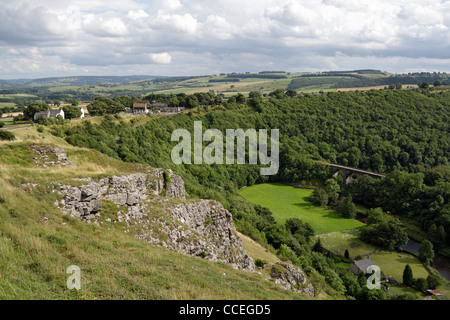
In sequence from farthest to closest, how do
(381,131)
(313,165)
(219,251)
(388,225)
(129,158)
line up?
(381,131) < (313,165) < (388,225) < (129,158) < (219,251)

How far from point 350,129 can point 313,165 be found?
3352 centimetres

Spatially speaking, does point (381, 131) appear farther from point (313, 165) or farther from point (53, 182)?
point (53, 182)

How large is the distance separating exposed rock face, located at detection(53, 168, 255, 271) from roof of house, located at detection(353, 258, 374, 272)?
30.7 m

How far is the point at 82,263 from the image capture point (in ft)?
43.7

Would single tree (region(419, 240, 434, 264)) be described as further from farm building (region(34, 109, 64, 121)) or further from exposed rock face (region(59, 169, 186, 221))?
farm building (region(34, 109, 64, 121))

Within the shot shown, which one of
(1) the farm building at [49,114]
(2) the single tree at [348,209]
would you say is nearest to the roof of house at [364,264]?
(2) the single tree at [348,209]

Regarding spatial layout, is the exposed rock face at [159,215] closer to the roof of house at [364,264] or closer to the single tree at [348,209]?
the roof of house at [364,264]

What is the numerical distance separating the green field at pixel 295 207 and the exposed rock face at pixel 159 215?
41.3 m

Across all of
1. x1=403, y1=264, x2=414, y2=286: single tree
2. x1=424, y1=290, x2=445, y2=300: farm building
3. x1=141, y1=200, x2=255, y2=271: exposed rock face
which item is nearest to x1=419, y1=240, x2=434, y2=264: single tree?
x1=403, y1=264, x2=414, y2=286: single tree

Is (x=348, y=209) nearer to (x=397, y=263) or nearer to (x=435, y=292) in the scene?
(x=397, y=263)

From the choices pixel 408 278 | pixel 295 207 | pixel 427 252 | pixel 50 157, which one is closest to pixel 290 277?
pixel 50 157

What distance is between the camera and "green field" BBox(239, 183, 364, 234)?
221 feet
